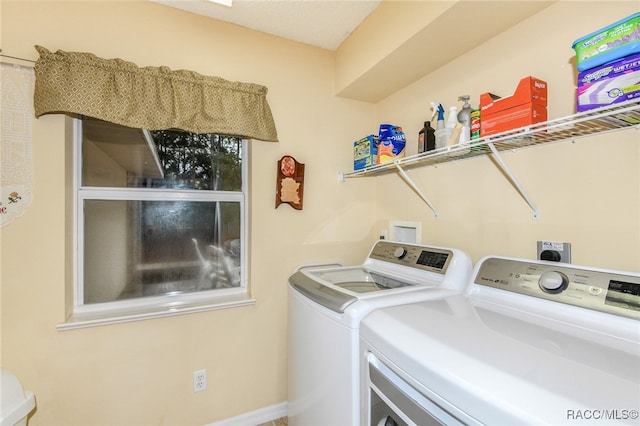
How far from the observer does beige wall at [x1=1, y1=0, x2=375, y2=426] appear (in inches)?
57.3

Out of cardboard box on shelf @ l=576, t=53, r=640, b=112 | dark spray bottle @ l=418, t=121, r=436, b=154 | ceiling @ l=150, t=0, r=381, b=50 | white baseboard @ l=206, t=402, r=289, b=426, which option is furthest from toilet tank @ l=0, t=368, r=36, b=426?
cardboard box on shelf @ l=576, t=53, r=640, b=112

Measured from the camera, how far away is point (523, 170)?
131 centimetres

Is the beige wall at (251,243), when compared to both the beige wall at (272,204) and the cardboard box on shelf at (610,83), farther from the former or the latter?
the cardboard box on shelf at (610,83)

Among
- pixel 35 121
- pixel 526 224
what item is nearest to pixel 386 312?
pixel 526 224

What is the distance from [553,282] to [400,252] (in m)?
0.76

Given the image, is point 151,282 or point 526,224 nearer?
point 526,224

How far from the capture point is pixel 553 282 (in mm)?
1006

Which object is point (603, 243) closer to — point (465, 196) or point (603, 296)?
point (603, 296)

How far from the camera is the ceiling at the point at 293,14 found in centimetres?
166

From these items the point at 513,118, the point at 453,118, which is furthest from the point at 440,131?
the point at 513,118

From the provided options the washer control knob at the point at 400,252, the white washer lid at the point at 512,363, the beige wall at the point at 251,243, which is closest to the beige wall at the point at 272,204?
the beige wall at the point at 251,243

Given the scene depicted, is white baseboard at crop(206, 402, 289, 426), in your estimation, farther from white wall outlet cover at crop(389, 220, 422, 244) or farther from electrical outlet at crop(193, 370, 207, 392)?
white wall outlet cover at crop(389, 220, 422, 244)

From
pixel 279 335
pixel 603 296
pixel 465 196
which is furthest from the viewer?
pixel 279 335

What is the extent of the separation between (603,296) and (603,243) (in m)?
0.30
